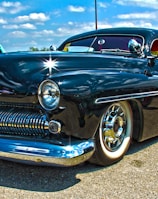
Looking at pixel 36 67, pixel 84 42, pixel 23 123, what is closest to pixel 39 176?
pixel 23 123

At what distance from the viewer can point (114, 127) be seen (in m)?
3.30

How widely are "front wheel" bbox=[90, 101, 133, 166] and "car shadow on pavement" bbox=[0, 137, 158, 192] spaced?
0.53 ft

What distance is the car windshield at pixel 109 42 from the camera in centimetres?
430

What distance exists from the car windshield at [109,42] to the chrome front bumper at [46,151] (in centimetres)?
184

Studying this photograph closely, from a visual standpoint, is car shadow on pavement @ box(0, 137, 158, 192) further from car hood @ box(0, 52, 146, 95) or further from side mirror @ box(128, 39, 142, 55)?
side mirror @ box(128, 39, 142, 55)

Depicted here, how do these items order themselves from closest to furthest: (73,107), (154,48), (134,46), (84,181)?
(73,107) → (84,181) → (134,46) → (154,48)

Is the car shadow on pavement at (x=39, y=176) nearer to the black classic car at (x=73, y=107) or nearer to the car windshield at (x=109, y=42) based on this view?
the black classic car at (x=73, y=107)

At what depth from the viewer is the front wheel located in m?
3.11

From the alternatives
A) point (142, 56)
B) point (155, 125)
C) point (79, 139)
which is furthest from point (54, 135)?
point (142, 56)

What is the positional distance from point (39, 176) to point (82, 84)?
0.93 m

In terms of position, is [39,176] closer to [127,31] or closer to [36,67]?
[36,67]

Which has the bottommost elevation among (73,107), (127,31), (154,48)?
(73,107)

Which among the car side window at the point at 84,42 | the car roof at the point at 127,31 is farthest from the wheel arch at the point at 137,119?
the car side window at the point at 84,42

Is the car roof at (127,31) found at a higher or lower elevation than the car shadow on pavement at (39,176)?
higher
